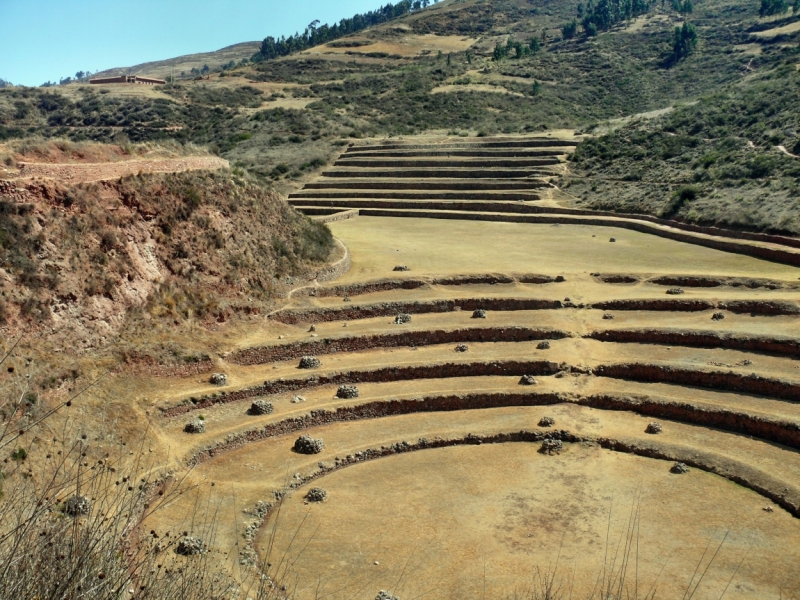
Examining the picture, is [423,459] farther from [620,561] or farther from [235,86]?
[235,86]

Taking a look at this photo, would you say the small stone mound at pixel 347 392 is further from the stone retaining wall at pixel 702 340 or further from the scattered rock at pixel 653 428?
the stone retaining wall at pixel 702 340

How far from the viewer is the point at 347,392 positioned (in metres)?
Answer: 20.4

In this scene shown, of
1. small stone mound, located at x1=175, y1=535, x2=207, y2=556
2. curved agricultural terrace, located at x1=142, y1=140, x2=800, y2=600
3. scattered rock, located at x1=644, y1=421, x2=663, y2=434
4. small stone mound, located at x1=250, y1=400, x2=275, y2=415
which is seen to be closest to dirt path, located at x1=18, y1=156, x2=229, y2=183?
curved agricultural terrace, located at x1=142, y1=140, x2=800, y2=600

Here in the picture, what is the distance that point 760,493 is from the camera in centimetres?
1611

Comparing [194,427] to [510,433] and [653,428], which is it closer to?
[510,433]

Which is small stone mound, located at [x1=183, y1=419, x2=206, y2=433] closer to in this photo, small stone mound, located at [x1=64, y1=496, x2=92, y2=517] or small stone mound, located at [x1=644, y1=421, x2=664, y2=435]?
small stone mound, located at [x1=64, y1=496, x2=92, y2=517]

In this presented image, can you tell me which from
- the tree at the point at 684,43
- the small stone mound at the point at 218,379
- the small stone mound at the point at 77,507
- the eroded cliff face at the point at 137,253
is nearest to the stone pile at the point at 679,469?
the small stone mound at the point at 218,379

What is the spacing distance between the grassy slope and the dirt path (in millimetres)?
24830

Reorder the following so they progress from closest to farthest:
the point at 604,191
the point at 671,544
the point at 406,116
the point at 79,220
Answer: the point at 671,544 → the point at 79,220 → the point at 604,191 → the point at 406,116

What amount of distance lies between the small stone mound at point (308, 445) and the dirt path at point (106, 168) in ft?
34.2

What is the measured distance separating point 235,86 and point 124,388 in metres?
75.6

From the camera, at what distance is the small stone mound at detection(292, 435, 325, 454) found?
17.9 m

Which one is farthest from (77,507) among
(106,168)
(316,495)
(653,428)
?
(106,168)

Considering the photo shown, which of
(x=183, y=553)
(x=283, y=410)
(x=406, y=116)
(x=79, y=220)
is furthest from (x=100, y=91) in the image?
(x=183, y=553)
